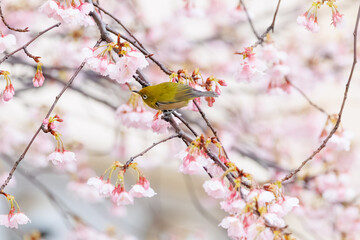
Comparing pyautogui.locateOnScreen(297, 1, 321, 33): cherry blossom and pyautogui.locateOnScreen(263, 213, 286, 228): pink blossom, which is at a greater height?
pyautogui.locateOnScreen(297, 1, 321, 33): cherry blossom

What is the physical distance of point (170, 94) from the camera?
4.14ft

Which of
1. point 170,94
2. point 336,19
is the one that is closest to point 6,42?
point 170,94

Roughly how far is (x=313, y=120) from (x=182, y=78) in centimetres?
309

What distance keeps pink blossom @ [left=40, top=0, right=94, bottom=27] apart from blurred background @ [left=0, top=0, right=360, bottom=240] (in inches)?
15.7

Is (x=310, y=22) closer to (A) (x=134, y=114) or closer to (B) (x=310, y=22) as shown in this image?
(B) (x=310, y=22)

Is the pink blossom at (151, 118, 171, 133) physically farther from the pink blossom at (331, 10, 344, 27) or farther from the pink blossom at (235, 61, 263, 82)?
the pink blossom at (331, 10, 344, 27)

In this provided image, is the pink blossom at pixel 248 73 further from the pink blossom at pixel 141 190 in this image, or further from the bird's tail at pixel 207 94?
the pink blossom at pixel 141 190

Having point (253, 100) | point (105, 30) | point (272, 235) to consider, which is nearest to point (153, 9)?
point (253, 100)

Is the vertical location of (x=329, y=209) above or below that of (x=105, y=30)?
above

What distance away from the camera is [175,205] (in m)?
5.39

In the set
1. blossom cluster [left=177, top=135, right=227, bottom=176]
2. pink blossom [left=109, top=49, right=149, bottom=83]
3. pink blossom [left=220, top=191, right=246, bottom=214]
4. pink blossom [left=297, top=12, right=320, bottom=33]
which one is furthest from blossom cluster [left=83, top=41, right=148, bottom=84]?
pink blossom [left=297, top=12, right=320, bottom=33]

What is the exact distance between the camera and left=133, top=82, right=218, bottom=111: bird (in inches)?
49.0

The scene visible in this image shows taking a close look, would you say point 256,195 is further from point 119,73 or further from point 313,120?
point 313,120

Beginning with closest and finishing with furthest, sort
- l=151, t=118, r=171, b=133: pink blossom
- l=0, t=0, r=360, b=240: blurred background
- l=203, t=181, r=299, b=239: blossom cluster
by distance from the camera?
l=203, t=181, r=299, b=239: blossom cluster, l=151, t=118, r=171, b=133: pink blossom, l=0, t=0, r=360, b=240: blurred background
